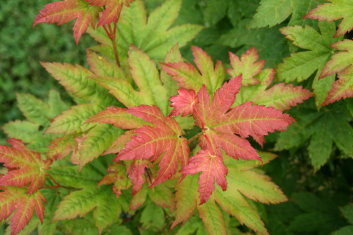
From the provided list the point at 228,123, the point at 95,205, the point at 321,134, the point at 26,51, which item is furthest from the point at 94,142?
the point at 26,51

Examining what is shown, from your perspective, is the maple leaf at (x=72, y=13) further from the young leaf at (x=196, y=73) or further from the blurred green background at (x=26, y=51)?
the blurred green background at (x=26, y=51)

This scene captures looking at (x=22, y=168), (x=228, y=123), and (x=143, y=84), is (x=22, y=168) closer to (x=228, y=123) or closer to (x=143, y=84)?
(x=143, y=84)

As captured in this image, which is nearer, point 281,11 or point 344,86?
point 344,86

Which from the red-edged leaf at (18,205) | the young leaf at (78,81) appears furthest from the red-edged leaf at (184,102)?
the red-edged leaf at (18,205)

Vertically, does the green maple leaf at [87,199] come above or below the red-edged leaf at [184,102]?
below

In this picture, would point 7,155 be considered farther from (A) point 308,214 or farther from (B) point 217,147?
(A) point 308,214

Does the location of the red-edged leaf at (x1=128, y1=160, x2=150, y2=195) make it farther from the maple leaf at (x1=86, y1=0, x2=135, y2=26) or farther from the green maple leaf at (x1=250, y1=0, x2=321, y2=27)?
the green maple leaf at (x1=250, y1=0, x2=321, y2=27)
